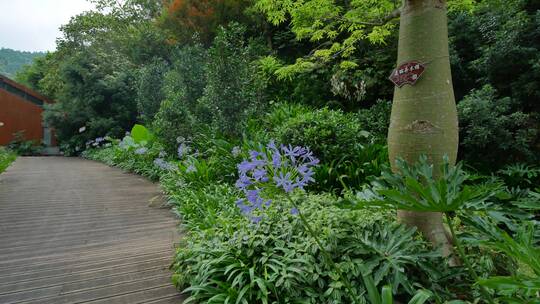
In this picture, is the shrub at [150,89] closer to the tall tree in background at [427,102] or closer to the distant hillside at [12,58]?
the tall tree in background at [427,102]

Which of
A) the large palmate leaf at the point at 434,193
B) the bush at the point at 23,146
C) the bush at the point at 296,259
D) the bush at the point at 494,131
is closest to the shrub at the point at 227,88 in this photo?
the bush at the point at 296,259

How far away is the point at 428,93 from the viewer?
190 cm

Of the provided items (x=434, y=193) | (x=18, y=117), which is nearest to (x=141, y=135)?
(x=434, y=193)

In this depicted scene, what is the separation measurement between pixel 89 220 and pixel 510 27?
6.34 m

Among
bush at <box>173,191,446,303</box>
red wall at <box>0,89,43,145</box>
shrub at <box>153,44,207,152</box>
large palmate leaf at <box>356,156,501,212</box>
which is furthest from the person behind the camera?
red wall at <box>0,89,43,145</box>

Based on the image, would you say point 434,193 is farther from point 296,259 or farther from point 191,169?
point 191,169

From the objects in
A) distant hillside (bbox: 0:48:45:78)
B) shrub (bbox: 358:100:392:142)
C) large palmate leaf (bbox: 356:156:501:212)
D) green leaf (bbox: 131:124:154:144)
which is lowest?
green leaf (bbox: 131:124:154:144)

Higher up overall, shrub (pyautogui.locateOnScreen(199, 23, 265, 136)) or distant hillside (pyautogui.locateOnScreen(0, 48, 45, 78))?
distant hillside (pyautogui.locateOnScreen(0, 48, 45, 78))

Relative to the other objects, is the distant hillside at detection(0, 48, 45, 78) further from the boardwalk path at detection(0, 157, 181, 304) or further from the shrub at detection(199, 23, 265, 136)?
the boardwalk path at detection(0, 157, 181, 304)

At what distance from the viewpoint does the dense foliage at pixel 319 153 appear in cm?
139

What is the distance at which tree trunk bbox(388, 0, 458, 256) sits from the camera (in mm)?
1883

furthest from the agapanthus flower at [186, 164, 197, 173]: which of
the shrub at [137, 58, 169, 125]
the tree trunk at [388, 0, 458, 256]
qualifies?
the shrub at [137, 58, 169, 125]

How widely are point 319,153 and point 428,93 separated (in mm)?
2071

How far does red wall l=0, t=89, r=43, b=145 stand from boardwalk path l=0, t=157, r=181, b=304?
1084 cm
